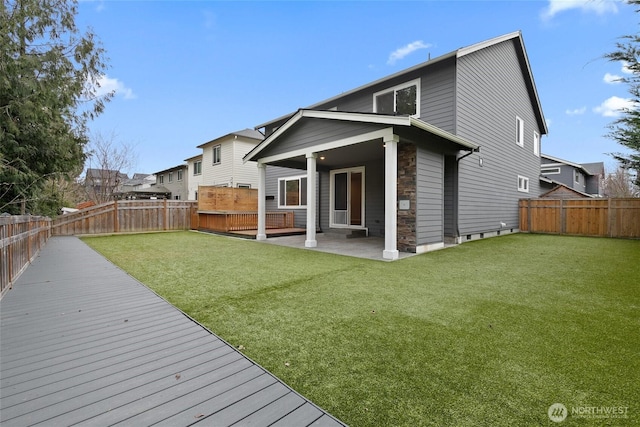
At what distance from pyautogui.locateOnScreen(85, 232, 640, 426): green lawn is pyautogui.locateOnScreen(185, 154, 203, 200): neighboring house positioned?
56.9 ft

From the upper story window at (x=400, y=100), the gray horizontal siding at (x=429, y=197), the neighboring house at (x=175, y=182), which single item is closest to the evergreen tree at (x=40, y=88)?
the gray horizontal siding at (x=429, y=197)

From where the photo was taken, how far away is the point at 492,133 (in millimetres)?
10938

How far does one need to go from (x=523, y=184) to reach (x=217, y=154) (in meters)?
18.0

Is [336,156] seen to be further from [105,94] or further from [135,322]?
[135,322]

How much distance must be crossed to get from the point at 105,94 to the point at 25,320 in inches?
289

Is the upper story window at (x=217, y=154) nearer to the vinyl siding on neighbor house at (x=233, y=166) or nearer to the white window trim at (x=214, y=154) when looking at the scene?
the white window trim at (x=214, y=154)

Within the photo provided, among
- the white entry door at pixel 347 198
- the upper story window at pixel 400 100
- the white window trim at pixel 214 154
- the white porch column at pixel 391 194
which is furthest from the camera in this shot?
the white window trim at pixel 214 154

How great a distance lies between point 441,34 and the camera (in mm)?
13336

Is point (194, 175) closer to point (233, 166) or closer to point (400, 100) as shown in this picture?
point (233, 166)

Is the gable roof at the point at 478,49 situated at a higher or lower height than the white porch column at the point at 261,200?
higher

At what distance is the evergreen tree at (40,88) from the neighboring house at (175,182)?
17701 millimetres

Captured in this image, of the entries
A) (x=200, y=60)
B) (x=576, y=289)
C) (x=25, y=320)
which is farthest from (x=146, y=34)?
(x=576, y=289)

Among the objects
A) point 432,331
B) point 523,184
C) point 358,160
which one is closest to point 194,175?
point 358,160

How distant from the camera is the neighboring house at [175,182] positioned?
2562cm
